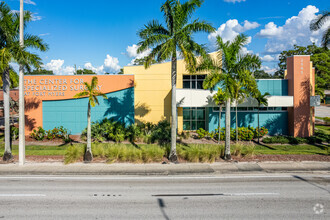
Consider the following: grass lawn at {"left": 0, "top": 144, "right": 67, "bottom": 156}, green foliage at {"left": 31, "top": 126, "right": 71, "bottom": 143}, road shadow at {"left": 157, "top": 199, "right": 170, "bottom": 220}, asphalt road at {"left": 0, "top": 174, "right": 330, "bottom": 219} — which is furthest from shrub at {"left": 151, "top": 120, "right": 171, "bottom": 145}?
road shadow at {"left": 157, "top": 199, "right": 170, "bottom": 220}

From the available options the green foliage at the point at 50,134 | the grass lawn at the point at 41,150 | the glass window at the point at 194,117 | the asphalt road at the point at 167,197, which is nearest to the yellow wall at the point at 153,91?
the glass window at the point at 194,117

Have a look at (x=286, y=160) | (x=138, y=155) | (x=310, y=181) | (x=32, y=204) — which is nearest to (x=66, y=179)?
(x=32, y=204)

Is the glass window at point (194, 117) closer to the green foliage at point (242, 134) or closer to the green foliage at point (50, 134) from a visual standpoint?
the green foliage at point (242, 134)

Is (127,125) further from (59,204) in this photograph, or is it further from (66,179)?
(59,204)

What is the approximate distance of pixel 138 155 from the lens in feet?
49.5

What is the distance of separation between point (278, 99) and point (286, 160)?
28.5 feet

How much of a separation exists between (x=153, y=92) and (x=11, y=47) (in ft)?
42.6

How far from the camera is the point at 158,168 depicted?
45.7ft

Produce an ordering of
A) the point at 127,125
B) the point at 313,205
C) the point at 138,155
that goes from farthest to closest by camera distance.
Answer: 1. the point at 127,125
2. the point at 138,155
3. the point at 313,205

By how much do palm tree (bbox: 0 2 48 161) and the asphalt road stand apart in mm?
5717

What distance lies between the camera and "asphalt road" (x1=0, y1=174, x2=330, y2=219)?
823cm

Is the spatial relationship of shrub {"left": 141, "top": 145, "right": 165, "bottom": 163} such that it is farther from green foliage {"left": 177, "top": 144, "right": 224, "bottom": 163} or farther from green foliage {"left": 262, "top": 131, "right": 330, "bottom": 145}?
green foliage {"left": 262, "top": 131, "right": 330, "bottom": 145}

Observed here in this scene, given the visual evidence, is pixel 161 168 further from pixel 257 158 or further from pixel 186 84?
pixel 186 84

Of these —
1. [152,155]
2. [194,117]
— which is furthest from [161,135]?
[152,155]
